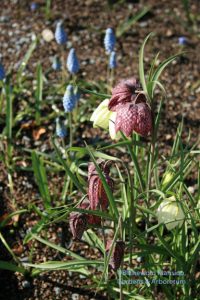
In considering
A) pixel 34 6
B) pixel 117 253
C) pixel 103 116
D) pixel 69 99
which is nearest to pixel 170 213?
pixel 117 253

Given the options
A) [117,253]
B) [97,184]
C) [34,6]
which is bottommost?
[117,253]

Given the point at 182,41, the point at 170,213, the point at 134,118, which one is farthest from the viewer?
the point at 182,41

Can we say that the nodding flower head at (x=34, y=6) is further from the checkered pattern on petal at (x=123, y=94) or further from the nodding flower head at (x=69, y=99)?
the checkered pattern on petal at (x=123, y=94)

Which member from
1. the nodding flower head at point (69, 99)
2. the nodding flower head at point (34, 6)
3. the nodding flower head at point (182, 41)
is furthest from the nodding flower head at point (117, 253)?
the nodding flower head at point (34, 6)

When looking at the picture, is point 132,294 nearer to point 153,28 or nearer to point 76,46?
point 76,46

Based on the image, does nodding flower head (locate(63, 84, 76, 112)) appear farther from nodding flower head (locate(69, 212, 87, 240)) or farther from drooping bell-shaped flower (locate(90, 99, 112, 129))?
nodding flower head (locate(69, 212, 87, 240))

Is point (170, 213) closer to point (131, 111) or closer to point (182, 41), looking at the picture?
point (131, 111)

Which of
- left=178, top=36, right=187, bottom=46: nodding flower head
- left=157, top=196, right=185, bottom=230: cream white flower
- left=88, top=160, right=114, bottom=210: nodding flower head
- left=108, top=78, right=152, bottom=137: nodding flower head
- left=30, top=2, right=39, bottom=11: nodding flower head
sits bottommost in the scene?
left=157, top=196, right=185, bottom=230: cream white flower

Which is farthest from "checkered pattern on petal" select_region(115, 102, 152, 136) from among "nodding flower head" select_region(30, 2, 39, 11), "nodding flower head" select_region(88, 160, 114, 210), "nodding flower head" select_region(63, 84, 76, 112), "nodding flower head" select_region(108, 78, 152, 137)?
"nodding flower head" select_region(30, 2, 39, 11)
